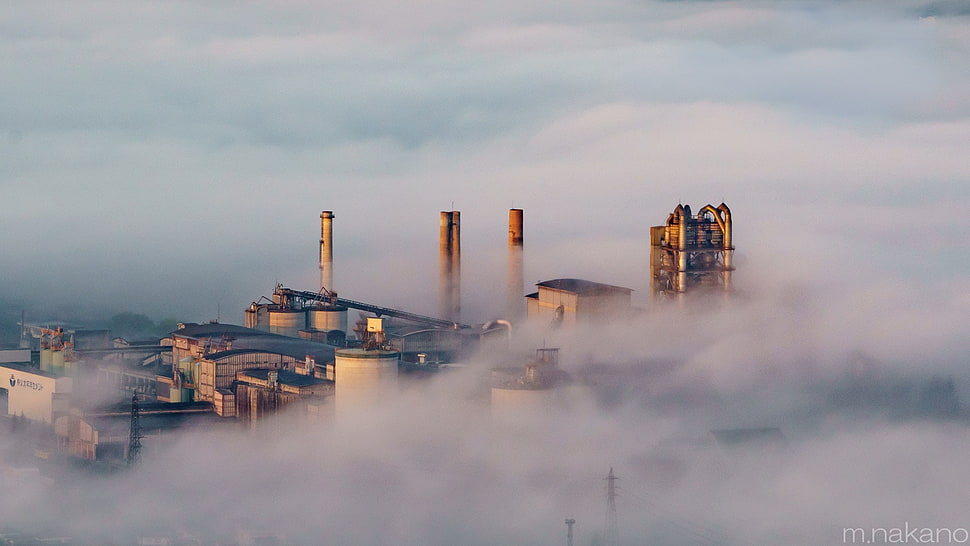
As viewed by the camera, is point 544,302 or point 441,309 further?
point 441,309

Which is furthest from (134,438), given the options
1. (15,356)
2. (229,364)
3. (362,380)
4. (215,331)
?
(15,356)

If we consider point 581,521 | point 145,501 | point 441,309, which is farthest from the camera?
point 441,309

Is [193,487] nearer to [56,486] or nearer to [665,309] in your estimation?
[56,486]

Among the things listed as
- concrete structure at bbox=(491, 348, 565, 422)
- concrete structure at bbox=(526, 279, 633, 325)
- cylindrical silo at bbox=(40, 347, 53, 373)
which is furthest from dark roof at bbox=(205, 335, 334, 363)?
concrete structure at bbox=(491, 348, 565, 422)

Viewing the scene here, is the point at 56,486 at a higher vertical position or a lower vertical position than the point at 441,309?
lower

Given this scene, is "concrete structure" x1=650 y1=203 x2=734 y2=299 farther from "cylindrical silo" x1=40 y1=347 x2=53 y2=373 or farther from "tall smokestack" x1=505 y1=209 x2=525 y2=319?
"cylindrical silo" x1=40 y1=347 x2=53 y2=373

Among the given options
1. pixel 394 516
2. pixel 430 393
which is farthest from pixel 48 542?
pixel 430 393

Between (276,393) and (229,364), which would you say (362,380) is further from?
(229,364)
